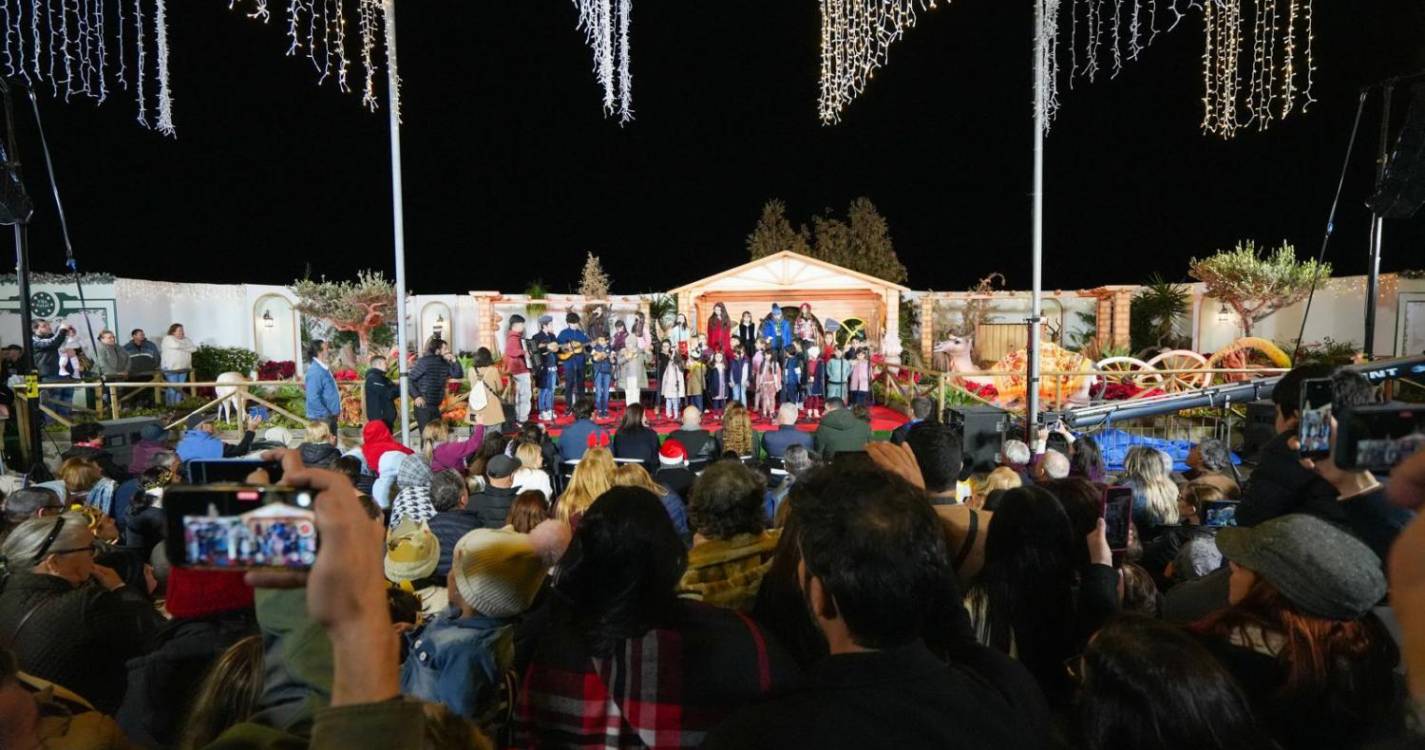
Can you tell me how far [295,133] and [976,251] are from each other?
32.1 m

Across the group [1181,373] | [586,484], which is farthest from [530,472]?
[1181,373]

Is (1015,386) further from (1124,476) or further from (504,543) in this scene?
(504,543)

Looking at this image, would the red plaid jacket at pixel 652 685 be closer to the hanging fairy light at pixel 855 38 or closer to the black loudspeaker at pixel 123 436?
the hanging fairy light at pixel 855 38

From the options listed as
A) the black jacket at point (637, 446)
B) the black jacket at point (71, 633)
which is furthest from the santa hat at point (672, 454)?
the black jacket at point (71, 633)

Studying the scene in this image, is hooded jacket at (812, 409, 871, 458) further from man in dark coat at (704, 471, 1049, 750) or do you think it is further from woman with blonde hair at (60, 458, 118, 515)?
man in dark coat at (704, 471, 1049, 750)

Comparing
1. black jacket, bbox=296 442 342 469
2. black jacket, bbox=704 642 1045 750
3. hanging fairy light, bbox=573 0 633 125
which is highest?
hanging fairy light, bbox=573 0 633 125

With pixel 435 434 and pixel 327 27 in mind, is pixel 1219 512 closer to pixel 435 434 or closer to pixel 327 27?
pixel 435 434

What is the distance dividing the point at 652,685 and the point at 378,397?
28.6 feet

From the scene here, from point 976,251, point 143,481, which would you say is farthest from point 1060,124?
point 143,481

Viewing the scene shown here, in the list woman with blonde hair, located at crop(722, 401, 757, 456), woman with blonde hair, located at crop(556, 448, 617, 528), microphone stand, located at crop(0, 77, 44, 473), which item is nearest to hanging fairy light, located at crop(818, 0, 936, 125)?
woman with blonde hair, located at crop(722, 401, 757, 456)

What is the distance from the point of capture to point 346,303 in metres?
20.2

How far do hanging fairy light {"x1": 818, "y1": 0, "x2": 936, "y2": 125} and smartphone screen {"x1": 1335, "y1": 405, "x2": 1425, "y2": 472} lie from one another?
5452mm

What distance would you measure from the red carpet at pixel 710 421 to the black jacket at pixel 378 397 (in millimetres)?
2640

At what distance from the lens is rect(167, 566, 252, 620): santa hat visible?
89.2 inches
